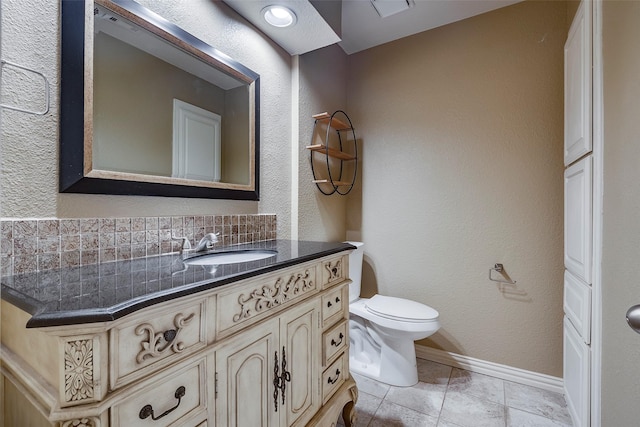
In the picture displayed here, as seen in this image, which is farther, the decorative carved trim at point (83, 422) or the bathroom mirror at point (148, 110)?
the bathroom mirror at point (148, 110)

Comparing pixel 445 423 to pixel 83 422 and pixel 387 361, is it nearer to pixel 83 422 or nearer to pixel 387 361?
pixel 387 361

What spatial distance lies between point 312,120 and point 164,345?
1.72 metres

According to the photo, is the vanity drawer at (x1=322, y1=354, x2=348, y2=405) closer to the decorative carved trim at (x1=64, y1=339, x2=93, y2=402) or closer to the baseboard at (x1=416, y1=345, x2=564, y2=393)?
the decorative carved trim at (x1=64, y1=339, x2=93, y2=402)

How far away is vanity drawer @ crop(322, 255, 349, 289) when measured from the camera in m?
1.24

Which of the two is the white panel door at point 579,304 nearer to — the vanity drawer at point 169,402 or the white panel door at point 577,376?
the white panel door at point 577,376

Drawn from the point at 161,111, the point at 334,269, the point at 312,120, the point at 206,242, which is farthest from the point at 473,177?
the point at 161,111

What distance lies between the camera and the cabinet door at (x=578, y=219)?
120cm

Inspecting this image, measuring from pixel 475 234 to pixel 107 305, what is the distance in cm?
207

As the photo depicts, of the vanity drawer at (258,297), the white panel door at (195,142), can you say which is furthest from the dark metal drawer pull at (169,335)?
the white panel door at (195,142)

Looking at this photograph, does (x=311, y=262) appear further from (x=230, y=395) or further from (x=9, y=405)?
(x=9, y=405)

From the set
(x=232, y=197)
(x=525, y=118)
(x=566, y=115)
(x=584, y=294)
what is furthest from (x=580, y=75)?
(x=232, y=197)

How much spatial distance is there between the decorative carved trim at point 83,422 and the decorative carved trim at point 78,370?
42mm

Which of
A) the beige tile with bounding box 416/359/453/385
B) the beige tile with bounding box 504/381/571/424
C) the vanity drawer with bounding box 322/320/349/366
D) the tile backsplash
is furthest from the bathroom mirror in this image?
the beige tile with bounding box 504/381/571/424

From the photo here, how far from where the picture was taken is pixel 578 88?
1.35 m
